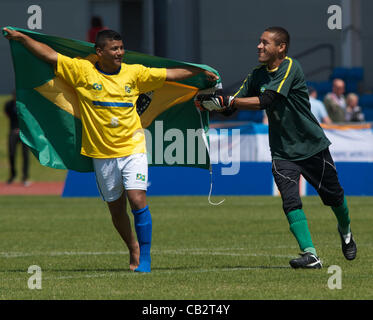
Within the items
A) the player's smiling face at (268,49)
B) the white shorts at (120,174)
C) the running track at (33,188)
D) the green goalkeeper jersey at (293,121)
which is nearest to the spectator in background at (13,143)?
the running track at (33,188)

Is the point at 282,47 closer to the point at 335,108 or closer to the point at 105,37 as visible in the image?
the point at 105,37

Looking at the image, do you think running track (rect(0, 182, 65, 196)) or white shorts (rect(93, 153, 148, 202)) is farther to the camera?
running track (rect(0, 182, 65, 196))

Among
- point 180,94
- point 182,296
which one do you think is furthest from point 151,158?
point 182,296

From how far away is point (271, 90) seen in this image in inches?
338

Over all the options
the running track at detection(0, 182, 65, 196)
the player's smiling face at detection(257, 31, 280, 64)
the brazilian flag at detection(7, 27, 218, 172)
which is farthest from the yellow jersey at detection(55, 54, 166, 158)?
the running track at detection(0, 182, 65, 196)

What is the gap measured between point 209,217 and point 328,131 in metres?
4.39

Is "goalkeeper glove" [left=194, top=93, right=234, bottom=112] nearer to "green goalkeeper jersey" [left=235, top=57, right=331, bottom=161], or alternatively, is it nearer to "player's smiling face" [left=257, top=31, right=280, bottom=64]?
"green goalkeeper jersey" [left=235, top=57, right=331, bottom=161]

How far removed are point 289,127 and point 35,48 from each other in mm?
2376

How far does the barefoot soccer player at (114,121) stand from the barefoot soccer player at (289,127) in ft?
2.45

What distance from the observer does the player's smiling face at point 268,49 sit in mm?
8656

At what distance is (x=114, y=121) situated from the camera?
28.0 ft

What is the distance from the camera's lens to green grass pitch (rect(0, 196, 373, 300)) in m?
7.42

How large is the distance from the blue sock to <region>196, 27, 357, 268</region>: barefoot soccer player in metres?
1.17
